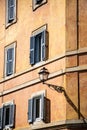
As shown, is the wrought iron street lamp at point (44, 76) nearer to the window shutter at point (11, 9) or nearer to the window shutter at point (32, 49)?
the window shutter at point (32, 49)

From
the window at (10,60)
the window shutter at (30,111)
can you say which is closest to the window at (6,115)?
the window at (10,60)

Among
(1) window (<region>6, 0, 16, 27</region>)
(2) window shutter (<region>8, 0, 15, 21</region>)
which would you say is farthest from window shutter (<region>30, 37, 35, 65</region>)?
(2) window shutter (<region>8, 0, 15, 21</region>)

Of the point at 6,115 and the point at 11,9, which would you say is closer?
the point at 6,115

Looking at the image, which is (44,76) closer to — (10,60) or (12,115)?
(12,115)

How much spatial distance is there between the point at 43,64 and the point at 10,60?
346 cm

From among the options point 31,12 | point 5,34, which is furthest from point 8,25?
point 31,12

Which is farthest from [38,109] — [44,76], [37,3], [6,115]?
[37,3]

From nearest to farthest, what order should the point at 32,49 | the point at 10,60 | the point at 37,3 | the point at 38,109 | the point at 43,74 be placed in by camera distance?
the point at 43,74, the point at 38,109, the point at 32,49, the point at 37,3, the point at 10,60

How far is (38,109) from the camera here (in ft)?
68.4

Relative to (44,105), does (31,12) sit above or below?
above

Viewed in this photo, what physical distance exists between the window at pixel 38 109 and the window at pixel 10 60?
9.67 ft

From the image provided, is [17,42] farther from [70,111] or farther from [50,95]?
[70,111]

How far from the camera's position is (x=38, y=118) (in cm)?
2055

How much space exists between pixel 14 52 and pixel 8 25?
193cm
